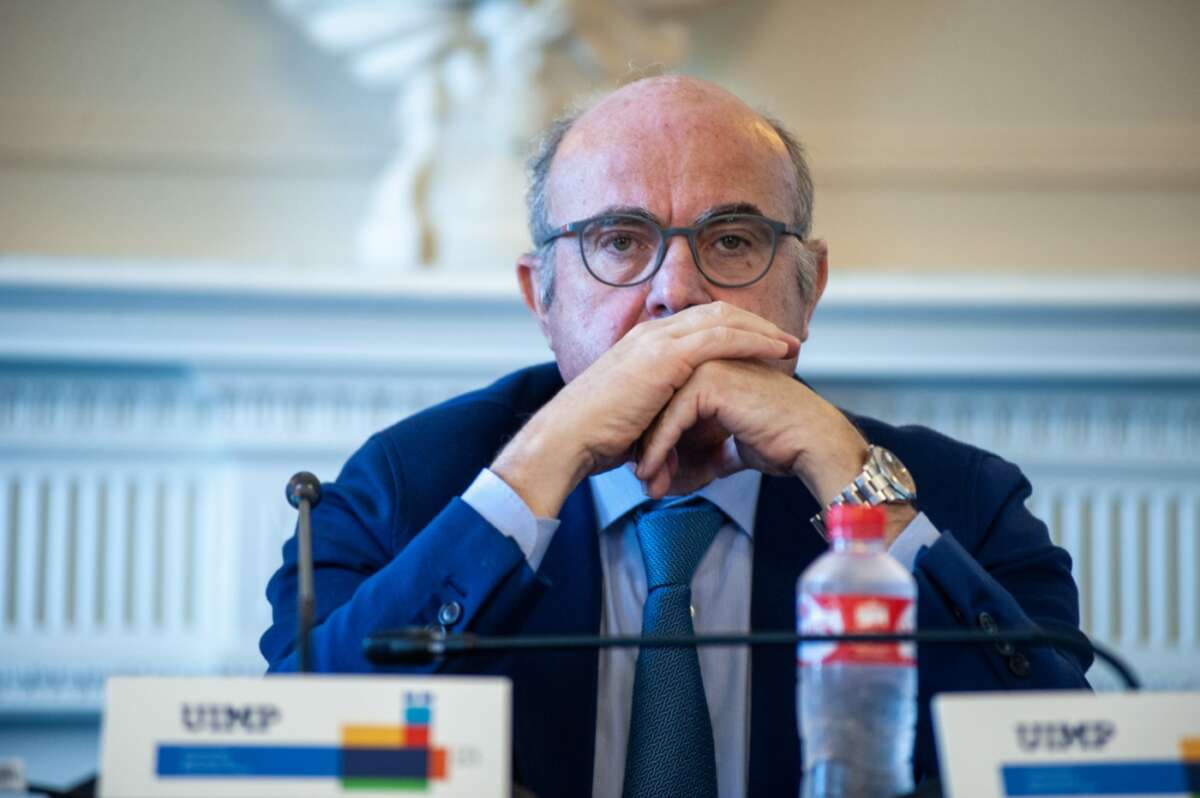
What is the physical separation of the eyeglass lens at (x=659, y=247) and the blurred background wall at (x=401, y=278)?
31.9 inches

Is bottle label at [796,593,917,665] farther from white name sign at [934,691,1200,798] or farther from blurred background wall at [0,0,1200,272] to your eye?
blurred background wall at [0,0,1200,272]

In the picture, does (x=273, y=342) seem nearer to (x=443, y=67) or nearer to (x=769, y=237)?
(x=443, y=67)

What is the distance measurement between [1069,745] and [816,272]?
3.32 ft

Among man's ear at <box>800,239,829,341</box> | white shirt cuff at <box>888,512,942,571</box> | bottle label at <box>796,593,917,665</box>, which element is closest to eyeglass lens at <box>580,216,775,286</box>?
man's ear at <box>800,239,829,341</box>

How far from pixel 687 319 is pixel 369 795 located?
719 mm

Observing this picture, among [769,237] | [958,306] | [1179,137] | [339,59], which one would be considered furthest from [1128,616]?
[339,59]

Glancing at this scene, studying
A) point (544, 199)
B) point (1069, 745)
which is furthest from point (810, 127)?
point (1069, 745)

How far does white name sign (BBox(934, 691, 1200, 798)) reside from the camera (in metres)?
0.94

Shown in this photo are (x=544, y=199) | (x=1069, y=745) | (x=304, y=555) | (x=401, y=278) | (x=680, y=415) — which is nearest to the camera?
(x=1069, y=745)

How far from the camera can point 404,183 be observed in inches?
107

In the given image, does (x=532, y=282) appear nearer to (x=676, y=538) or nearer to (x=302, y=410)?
(x=676, y=538)

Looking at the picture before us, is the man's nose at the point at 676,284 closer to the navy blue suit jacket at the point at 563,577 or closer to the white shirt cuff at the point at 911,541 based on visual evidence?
the navy blue suit jacket at the point at 563,577

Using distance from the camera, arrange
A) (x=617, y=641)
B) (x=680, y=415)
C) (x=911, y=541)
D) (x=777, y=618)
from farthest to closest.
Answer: (x=777, y=618)
(x=680, y=415)
(x=911, y=541)
(x=617, y=641)

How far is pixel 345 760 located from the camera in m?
0.96
